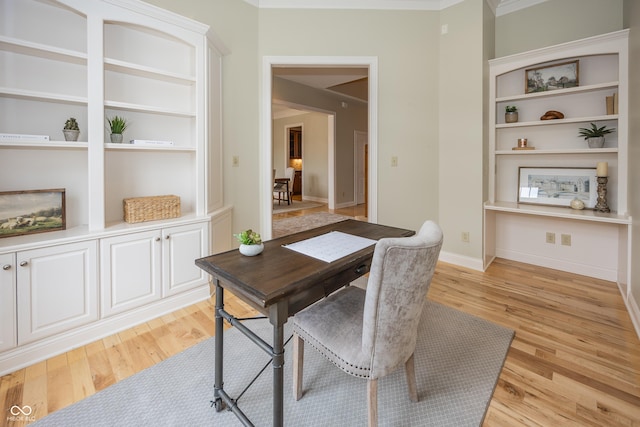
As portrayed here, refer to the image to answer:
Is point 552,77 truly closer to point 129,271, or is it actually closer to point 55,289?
point 129,271

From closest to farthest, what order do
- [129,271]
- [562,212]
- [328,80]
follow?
1. [129,271]
2. [562,212]
3. [328,80]

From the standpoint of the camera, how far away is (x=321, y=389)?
1.59m

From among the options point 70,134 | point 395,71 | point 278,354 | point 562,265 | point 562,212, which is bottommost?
point 562,265

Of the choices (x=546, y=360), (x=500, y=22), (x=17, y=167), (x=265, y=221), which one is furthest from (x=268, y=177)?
(x=500, y=22)

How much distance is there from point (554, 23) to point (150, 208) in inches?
167

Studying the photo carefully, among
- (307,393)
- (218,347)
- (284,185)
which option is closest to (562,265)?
(307,393)

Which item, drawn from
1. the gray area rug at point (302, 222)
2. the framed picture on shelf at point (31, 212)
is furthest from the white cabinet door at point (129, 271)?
the gray area rug at point (302, 222)

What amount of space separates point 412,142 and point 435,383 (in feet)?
8.27

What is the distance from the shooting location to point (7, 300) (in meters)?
1.68

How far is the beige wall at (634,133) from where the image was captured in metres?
2.29

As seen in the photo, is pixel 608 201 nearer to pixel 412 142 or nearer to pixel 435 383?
pixel 412 142

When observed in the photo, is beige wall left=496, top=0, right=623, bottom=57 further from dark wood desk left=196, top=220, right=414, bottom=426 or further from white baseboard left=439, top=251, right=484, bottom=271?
dark wood desk left=196, top=220, right=414, bottom=426

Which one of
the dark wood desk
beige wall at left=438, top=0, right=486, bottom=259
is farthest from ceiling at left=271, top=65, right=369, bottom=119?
the dark wood desk

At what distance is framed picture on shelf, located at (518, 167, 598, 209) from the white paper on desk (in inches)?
105
